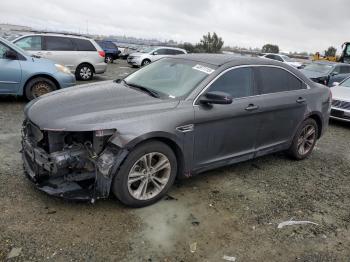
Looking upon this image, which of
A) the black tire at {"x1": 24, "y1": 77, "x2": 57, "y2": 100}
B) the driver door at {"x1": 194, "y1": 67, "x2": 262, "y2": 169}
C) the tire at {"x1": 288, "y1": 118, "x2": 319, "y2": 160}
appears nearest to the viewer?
the driver door at {"x1": 194, "y1": 67, "x2": 262, "y2": 169}

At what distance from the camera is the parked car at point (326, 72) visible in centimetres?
1367

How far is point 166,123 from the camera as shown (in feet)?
12.0

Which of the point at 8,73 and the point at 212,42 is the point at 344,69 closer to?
the point at 8,73

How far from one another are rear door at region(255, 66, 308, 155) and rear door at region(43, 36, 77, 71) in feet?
30.6

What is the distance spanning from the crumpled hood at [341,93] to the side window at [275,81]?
4142 mm

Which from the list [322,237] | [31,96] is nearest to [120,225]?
[322,237]

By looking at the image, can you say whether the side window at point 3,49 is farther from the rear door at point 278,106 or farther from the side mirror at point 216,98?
the rear door at point 278,106

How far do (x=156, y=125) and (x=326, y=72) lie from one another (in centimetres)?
1290

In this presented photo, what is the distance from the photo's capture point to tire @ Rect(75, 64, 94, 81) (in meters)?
12.9

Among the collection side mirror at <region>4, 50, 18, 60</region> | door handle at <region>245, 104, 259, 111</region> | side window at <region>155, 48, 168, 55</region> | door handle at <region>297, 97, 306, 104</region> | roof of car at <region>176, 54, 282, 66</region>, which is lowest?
door handle at <region>245, 104, 259, 111</region>

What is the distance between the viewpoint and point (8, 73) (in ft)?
24.9

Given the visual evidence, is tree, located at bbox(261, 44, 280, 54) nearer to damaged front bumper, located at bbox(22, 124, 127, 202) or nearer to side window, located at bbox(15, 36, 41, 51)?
side window, located at bbox(15, 36, 41, 51)

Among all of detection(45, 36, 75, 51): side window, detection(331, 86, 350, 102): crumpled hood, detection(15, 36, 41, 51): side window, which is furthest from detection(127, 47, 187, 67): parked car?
detection(331, 86, 350, 102): crumpled hood

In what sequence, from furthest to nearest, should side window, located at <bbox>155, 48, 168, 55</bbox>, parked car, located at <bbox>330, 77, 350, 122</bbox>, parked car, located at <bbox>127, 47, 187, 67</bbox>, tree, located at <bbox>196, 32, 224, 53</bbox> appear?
tree, located at <bbox>196, 32, 224, 53</bbox>
side window, located at <bbox>155, 48, 168, 55</bbox>
parked car, located at <bbox>127, 47, 187, 67</bbox>
parked car, located at <bbox>330, 77, 350, 122</bbox>
